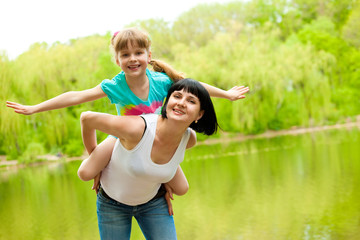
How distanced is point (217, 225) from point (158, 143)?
3.13 m

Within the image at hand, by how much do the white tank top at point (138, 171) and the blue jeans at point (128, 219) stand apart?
35 mm

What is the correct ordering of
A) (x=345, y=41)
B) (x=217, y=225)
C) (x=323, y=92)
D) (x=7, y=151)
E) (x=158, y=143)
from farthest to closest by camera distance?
(x=345, y=41) < (x=323, y=92) < (x=7, y=151) < (x=217, y=225) < (x=158, y=143)

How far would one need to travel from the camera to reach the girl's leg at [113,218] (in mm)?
1794

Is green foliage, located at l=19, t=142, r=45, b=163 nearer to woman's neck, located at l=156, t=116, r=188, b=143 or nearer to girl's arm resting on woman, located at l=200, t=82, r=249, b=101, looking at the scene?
girl's arm resting on woman, located at l=200, t=82, r=249, b=101

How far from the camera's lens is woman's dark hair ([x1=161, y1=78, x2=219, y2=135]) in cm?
170

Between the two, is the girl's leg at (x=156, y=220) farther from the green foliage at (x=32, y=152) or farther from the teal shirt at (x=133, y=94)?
the green foliage at (x=32, y=152)

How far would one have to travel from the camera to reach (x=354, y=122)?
17297mm

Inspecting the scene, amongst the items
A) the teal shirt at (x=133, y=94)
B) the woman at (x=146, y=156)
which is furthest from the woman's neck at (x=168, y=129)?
the teal shirt at (x=133, y=94)

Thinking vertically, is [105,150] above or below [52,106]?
below

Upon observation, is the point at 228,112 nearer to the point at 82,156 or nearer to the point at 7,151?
the point at 82,156

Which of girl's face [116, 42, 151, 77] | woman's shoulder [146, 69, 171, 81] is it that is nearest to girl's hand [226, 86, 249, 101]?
woman's shoulder [146, 69, 171, 81]

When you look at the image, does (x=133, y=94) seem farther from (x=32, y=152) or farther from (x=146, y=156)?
(x=32, y=152)

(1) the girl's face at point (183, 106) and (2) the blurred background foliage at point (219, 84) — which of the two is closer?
(1) the girl's face at point (183, 106)

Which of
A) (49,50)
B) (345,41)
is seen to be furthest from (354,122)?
(49,50)
